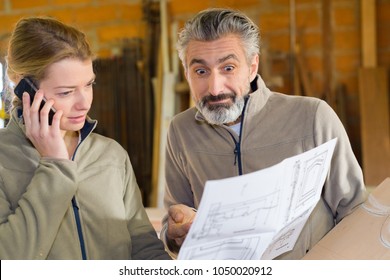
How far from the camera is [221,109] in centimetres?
129

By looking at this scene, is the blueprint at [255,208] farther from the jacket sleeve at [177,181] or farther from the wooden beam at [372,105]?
the wooden beam at [372,105]

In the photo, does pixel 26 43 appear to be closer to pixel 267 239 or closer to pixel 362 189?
pixel 267 239

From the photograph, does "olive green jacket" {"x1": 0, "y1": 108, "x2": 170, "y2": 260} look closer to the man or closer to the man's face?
the man

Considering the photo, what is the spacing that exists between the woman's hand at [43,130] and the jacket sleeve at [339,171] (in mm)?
505

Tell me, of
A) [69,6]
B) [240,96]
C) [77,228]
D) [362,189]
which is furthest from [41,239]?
[69,6]

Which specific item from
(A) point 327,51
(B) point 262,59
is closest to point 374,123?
(A) point 327,51

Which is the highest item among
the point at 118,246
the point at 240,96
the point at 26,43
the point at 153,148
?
the point at 26,43

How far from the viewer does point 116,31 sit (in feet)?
10.8

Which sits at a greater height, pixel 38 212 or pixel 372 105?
pixel 38 212

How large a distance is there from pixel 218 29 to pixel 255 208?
436 millimetres

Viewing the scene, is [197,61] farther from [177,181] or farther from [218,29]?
[177,181]

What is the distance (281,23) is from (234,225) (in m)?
2.30

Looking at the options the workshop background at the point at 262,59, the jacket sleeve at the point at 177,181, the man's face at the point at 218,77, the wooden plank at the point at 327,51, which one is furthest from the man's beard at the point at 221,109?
the wooden plank at the point at 327,51

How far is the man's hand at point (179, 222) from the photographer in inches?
46.8
